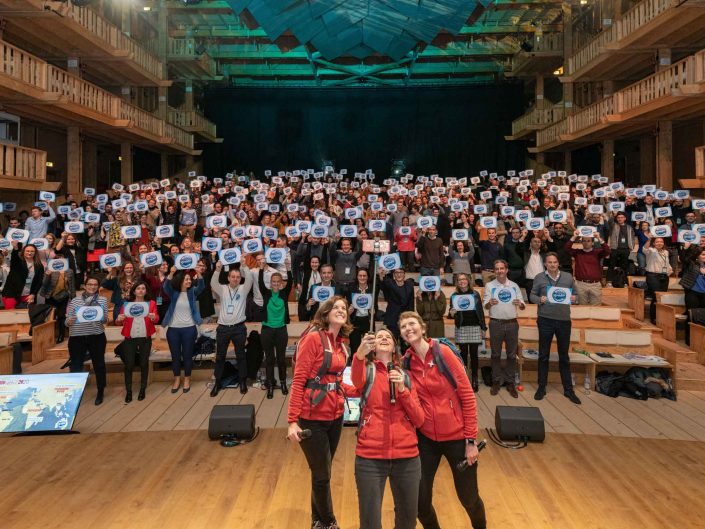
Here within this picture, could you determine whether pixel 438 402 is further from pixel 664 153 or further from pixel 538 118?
pixel 538 118

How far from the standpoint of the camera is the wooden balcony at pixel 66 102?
40.7ft

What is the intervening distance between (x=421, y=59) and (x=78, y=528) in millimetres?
28036

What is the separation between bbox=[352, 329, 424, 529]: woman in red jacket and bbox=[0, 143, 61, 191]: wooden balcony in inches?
520

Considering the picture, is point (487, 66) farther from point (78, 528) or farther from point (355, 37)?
point (78, 528)

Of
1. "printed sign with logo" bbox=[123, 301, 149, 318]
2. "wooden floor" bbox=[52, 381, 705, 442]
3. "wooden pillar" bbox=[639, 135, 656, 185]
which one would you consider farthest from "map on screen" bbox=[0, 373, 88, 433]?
"wooden pillar" bbox=[639, 135, 656, 185]

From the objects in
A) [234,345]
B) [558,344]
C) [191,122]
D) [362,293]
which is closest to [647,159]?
[558,344]

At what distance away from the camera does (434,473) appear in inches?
124

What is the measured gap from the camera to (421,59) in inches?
1091

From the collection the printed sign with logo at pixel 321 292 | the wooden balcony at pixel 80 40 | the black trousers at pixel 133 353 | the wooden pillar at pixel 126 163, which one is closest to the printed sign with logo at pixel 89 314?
the black trousers at pixel 133 353

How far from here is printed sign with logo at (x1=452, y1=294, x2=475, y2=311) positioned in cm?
670

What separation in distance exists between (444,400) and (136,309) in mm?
4932

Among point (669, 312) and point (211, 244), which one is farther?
point (211, 244)

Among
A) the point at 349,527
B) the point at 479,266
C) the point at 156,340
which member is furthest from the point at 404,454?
the point at 479,266

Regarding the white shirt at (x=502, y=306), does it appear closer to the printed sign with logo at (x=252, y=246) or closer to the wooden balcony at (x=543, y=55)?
the printed sign with logo at (x=252, y=246)
